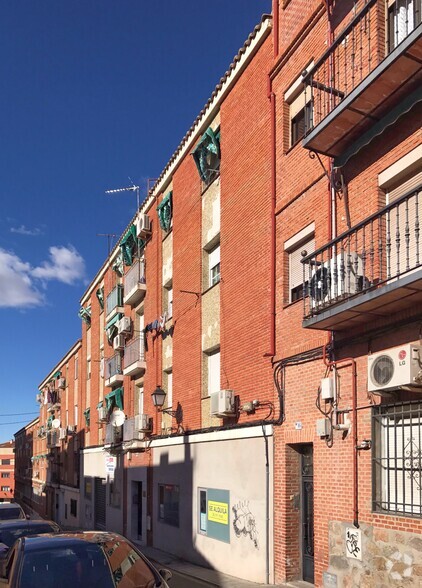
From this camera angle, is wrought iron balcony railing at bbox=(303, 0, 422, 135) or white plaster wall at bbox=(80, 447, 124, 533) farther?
white plaster wall at bbox=(80, 447, 124, 533)

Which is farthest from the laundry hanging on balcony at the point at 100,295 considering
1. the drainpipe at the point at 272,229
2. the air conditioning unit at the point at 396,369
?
the air conditioning unit at the point at 396,369

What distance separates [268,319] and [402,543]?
578 centimetres

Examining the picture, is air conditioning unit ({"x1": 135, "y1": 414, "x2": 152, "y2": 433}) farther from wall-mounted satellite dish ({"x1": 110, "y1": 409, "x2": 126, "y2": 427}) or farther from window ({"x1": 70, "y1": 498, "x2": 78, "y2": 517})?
window ({"x1": 70, "y1": 498, "x2": 78, "y2": 517})

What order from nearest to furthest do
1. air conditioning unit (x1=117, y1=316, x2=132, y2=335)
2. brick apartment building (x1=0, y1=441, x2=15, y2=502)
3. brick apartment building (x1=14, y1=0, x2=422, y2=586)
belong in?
brick apartment building (x1=14, y1=0, x2=422, y2=586)
air conditioning unit (x1=117, y1=316, x2=132, y2=335)
brick apartment building (x1=0, y1=441, x2=15, y2=502)

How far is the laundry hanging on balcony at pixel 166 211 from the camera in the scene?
21.7m

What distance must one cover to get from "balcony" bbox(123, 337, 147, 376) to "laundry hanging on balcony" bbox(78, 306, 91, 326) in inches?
445

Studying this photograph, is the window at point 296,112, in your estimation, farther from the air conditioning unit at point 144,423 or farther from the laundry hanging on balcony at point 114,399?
the laundry hanging on balcony at point 114,399

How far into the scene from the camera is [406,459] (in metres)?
9.27

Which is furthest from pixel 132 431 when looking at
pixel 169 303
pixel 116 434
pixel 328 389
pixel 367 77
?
pixel 367 77

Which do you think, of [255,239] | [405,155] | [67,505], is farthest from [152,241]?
[67,505]

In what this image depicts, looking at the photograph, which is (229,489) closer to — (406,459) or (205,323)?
(205,323)

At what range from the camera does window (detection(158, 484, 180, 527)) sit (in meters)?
18.8

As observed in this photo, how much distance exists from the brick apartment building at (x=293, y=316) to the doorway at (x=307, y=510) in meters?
0.04

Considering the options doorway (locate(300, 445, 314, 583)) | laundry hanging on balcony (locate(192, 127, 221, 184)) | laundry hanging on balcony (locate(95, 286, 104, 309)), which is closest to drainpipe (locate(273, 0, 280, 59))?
laundry hanging on balcony (locate(192, 127, 221, 184))
